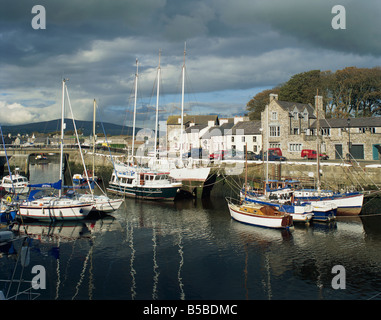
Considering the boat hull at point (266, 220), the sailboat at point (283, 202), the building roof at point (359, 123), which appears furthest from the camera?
the building roof at point (359, 123)

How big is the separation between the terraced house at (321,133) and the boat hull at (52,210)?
93.7ft

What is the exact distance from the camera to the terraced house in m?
51.2

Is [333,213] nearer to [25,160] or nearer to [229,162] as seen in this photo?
[229,162]

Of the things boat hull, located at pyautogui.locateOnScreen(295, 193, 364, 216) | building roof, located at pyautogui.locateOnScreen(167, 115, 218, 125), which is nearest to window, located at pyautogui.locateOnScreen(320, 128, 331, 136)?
boat hull, located at pyautogui.locateOnScreen(295, 193, 364, 216)

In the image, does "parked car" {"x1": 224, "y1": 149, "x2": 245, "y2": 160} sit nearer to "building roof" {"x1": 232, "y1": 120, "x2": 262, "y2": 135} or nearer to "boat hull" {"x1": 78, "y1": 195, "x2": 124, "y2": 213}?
"building roof" {"x1": 232, "y1": 120, "x2": 262, "y2": 135}

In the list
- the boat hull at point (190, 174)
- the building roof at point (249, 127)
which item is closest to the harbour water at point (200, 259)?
the boat hull at point (190, 174)

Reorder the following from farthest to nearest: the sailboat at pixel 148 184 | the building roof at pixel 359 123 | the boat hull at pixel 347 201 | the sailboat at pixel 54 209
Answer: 1. the building roof at pixel 359 123
2. the sailboat at pixel 148 184
3. the boat hull at pixel 347 201
4. the sailboat at pixel 54 209

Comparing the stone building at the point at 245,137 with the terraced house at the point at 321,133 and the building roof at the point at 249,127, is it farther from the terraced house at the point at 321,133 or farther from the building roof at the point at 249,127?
the terraced house at the point at 321,133

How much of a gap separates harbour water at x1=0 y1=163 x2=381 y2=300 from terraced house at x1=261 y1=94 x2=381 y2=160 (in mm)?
22198

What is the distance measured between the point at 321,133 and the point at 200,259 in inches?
1697

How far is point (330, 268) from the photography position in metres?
20.0

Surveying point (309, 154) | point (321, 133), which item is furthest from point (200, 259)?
point (321, 133)

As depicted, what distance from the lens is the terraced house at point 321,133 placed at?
5125 cm

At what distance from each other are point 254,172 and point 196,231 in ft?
71.3
